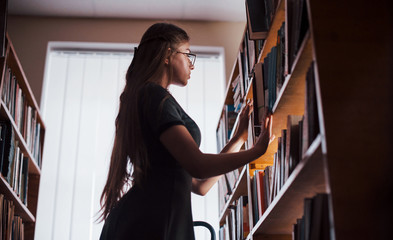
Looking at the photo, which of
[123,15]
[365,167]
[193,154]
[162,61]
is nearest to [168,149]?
[193,154]

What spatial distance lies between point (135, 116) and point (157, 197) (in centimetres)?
25

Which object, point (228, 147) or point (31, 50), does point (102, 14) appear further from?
point (228, 147)

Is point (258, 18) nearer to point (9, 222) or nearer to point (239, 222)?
point (239, 222)

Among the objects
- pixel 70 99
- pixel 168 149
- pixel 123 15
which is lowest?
pixel 168 149

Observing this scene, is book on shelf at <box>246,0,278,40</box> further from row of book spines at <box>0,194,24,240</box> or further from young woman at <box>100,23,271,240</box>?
row of book spines at <box>0,194,24,240</box>

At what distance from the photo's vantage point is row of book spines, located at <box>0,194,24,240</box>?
2703 mm

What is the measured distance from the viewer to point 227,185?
297 centimetres

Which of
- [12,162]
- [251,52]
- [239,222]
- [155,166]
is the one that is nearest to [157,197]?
[155,166]

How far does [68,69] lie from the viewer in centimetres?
421

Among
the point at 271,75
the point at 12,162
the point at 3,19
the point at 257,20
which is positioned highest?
the point at 3,19

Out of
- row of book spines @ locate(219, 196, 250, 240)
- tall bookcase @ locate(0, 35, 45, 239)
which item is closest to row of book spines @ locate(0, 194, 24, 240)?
tall bookcase @ locate(0, 35, 45, 239)

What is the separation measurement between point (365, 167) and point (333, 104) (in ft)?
0.52

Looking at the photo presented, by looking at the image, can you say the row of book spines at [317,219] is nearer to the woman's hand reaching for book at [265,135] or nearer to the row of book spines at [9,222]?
the woman's hand reaching for book at [265,135]

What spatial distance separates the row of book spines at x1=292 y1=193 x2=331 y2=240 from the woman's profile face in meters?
0.66
